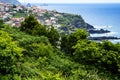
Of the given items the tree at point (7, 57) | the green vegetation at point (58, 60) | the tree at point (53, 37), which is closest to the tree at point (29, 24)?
the tree at point (53, 37)

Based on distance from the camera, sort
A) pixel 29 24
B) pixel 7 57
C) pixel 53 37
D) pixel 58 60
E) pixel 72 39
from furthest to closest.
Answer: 1. pixel 29 24
2. pixel 53 37
3. pixel 72 39
4. pixel 58 60
5. pixel 7 57

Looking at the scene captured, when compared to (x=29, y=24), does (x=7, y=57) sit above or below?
above

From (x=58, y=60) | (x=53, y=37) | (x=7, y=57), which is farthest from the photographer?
(x=53, y=37)

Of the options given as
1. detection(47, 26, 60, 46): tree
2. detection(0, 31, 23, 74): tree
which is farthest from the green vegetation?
detection(47, 26, 60, 46): tree

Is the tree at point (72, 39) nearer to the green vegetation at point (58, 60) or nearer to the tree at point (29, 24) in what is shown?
the green vegetation at point (58, 60)

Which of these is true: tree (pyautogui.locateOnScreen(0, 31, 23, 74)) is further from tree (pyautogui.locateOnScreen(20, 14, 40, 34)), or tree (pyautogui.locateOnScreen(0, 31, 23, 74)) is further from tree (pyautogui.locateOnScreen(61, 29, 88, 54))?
tree (pyautogui.locateOnScreen(20, 14, 40, 34))

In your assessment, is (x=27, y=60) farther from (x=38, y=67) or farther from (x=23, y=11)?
(x=23, y=11)

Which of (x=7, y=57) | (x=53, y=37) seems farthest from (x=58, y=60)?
(x=53, y=37)

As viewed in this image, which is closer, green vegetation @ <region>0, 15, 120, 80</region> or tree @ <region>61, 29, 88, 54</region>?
green vegetation @ <region>0, 15, 120, 80</region>

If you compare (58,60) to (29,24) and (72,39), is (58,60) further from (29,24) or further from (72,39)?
(29,24)

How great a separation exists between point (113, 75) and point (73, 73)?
4552mm

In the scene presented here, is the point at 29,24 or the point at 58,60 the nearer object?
the point at 58,60

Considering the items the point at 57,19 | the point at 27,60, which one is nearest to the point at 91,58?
the point at 27,60

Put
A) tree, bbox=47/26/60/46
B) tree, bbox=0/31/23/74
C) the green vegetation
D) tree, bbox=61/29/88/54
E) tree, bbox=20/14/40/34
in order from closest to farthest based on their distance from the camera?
tree, bbox=0/31/23/74 < the green vegetation < tree, bbox=61/29/88/54 < tree, bbox=47/26/60/46 < tree, bbox=20/14/40/34
